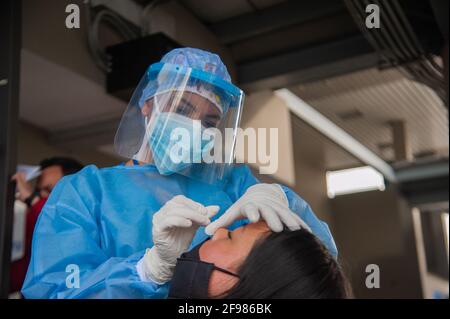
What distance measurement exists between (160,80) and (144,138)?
4.8 inches

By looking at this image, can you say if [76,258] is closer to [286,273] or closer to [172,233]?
[172,233]

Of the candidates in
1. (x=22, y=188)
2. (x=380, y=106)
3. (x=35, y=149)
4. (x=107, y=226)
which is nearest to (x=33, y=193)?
(x=22, y=188)

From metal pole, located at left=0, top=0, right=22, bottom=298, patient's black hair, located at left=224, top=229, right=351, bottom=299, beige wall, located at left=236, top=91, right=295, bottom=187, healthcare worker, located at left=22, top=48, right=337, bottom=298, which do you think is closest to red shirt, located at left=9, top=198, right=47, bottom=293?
metal pole, located at left=0, top=0, right=22, bottom=298

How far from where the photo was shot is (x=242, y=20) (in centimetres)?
273

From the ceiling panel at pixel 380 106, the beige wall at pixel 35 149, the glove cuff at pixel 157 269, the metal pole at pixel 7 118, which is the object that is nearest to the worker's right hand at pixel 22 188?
the metal pole at pixel 7 118

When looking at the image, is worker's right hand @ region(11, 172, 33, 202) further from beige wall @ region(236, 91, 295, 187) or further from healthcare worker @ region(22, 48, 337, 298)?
healthcare worker @ region(22, 48, 337, 298)

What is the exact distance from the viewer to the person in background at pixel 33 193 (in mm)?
2217

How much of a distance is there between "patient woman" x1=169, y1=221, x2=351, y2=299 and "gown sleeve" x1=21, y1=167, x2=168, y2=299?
9 centimetres

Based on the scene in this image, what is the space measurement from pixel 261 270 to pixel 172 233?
0.50 feet

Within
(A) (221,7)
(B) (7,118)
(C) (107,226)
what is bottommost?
(C) (107,226)

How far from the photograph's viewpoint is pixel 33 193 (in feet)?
7.68

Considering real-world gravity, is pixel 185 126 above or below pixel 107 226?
above
